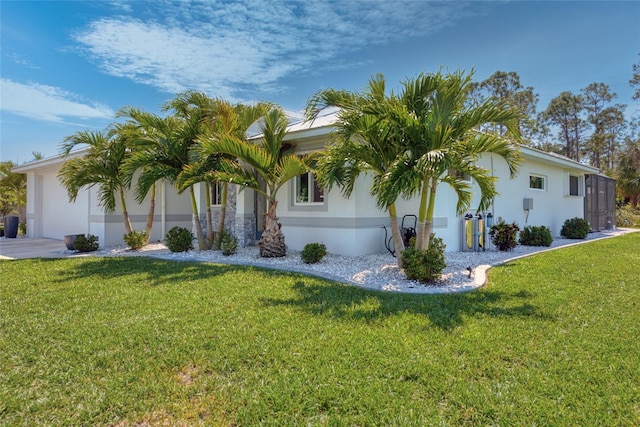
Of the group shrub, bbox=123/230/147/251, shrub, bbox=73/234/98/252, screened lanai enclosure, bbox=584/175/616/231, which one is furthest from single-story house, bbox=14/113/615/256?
shrub, bbox=123/230/147/251

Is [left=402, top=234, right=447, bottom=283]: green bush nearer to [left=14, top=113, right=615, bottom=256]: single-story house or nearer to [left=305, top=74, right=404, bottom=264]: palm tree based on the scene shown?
[left=305, top=74, right=404, bottom=264]: palm tree

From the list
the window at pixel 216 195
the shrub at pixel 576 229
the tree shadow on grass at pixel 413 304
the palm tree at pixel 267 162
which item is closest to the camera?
the tree shadow on grass at pixel 413 304

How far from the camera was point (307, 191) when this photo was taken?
428 inches

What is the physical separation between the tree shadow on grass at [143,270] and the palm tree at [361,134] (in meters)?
3.35

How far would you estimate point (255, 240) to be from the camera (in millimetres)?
12141

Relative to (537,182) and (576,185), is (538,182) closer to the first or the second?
(537,182)

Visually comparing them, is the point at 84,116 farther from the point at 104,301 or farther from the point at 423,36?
the point at 423,36

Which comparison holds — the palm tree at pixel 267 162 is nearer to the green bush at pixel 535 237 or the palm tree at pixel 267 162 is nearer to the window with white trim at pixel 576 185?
the green bush at pixel 535 237

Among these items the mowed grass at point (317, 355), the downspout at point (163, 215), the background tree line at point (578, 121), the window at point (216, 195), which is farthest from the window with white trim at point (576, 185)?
the downspout at point (163, 215)

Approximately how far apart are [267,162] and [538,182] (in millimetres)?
12626

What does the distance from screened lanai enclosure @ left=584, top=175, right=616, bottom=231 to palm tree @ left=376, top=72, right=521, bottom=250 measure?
16.1 metres

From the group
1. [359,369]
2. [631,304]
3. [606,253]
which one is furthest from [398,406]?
[606,253]

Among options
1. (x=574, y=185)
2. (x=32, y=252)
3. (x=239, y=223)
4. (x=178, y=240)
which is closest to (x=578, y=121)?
(x=574, y=185)

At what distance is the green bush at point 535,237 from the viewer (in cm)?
1198
